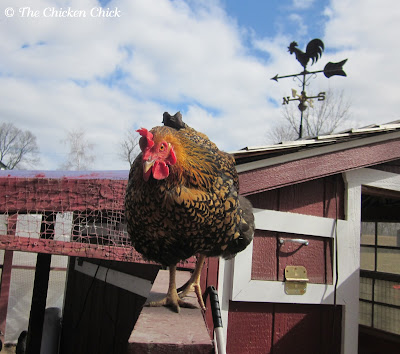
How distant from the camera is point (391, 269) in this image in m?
5.13

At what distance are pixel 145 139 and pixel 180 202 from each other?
32 centimetres

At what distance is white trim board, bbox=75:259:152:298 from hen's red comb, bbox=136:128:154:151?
217 centimetres

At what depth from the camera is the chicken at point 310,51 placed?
14.6ft

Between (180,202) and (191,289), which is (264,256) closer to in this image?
(191,289)

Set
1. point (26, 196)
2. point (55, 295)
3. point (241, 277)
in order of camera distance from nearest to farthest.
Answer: point (26, 196) → point (241, 277) → point (55, 295)

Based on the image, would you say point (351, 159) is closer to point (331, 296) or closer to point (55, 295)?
point (331, 296)

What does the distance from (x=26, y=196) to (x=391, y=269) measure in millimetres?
5269

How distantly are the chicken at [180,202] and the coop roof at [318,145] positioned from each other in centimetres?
78

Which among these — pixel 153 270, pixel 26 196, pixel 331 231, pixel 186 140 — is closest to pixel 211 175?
pixel 186 140

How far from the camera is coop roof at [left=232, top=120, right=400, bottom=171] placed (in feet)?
8.31

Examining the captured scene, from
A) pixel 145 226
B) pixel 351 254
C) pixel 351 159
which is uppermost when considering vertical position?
pixel 351 159

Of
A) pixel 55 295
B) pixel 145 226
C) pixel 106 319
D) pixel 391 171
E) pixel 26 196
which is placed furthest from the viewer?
pixel 55 295

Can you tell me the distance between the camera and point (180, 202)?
1435 millimetres

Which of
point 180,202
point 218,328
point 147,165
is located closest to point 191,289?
point 218,328
